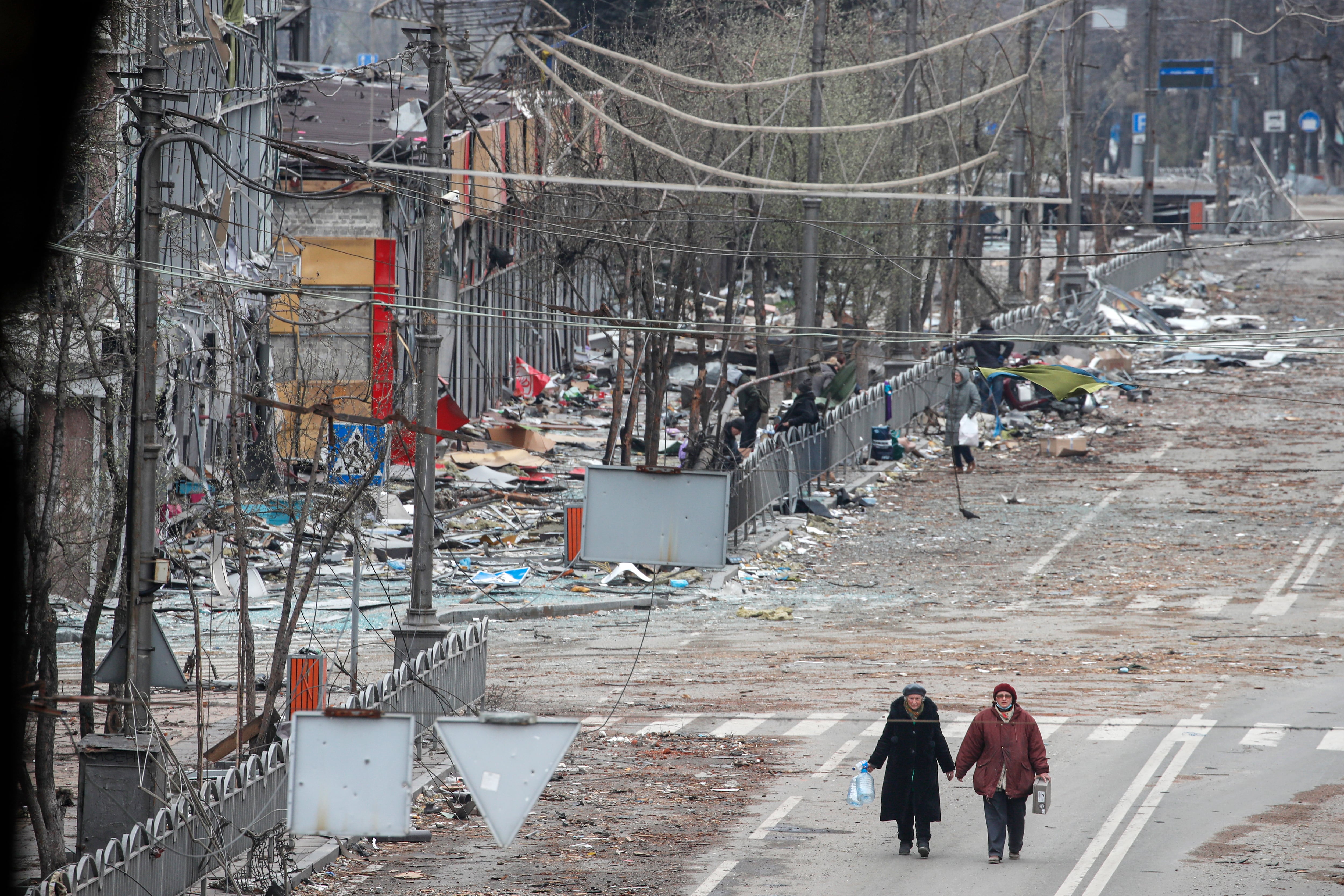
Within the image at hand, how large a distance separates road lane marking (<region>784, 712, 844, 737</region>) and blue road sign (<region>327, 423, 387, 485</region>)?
15.7 ft

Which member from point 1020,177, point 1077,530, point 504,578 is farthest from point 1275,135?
point 504,578

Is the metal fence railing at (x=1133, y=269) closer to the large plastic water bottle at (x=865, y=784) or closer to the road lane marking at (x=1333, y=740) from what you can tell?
the road lane marking at (x=1333, y=740)

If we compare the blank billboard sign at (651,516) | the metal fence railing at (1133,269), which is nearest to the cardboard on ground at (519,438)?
the blank billboard sign at (651,516)

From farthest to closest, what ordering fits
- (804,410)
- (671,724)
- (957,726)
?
(804,410), (671,724), (957,726)

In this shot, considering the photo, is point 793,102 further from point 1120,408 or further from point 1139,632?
point 1139,632

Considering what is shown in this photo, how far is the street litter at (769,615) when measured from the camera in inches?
844

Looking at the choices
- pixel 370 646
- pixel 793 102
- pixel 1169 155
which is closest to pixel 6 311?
pixel 370 646

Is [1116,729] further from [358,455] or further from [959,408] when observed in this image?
[959,408]

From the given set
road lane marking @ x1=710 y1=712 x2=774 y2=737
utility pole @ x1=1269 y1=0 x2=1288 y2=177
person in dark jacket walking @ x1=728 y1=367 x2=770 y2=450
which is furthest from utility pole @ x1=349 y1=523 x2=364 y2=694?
utility pole @ x1=1269 y1=0 x2=1288 y2=177

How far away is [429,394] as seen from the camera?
601 inches

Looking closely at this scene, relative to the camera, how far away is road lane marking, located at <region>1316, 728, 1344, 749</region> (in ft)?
49.0

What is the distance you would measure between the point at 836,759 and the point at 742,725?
1574 millimetres

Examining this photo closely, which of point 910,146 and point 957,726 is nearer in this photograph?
point 957,726

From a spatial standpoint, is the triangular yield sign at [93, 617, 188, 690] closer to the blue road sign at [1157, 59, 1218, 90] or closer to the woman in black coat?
the woman in black coat
